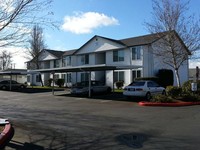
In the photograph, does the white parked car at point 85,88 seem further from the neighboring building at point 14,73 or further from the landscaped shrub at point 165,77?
the neighboring building at point 14,73

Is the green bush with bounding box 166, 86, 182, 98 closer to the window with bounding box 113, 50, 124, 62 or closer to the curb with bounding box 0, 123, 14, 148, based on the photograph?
the curb with bounding box 0, 123, 14, 148

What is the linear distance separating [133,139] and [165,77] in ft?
87.5

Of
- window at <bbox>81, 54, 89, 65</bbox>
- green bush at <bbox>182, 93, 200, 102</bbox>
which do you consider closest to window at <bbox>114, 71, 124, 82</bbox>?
window at <bbox>81, 54, 89, 65</bbox>

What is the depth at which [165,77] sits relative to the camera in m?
34.8

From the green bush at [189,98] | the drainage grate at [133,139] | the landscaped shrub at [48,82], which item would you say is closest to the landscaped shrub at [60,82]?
the landscaped shrub at [48,82]

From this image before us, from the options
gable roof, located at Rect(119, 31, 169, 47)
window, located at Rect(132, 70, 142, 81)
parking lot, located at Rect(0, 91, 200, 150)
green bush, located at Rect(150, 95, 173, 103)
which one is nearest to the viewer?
parking lot, located at Rect(0, 91, 200, 150)

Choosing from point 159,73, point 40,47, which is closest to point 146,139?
point 159,73

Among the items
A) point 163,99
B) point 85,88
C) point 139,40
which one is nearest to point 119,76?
point 139,40

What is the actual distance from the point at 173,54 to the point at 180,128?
16.5m

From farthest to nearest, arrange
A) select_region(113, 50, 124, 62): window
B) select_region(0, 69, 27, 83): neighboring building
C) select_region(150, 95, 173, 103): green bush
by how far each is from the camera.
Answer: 1. select_region(0, 69, 27, 83): neighboring building
2. select_region(113, 50, 124, 62): window
3. select_region(150, 95, 173, 103): green bush

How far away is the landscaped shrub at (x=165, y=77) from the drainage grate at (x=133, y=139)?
2557 centimetres

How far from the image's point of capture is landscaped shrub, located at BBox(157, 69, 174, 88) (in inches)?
1368

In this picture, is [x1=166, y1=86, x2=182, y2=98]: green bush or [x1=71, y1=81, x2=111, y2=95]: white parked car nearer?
[x1=166, y1=86, x2=182, y2=98]: green bush

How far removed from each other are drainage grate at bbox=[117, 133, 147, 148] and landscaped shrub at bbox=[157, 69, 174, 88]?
2557cm
